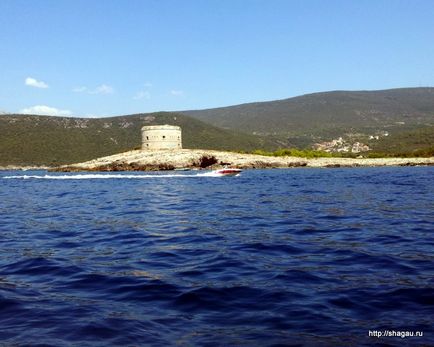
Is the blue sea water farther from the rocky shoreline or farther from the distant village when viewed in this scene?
the distant village

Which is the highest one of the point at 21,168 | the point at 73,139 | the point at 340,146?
the point at 73,139

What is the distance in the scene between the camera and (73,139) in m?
170

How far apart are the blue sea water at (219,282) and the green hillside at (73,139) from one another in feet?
478

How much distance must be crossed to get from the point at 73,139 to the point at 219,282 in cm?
17181

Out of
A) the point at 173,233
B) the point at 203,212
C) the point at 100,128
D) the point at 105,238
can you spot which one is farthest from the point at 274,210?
the point at 100,128

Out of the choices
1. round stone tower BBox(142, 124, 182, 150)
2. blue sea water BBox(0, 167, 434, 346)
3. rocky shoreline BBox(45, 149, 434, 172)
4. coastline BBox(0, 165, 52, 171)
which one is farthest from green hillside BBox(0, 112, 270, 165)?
blue sea water BBox(0, 167, 434, 346)

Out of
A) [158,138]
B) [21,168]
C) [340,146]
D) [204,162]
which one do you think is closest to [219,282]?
[204,162]

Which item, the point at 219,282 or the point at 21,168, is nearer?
the point at 219,282

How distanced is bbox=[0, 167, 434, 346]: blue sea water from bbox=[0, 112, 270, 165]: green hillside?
14568 centimetres

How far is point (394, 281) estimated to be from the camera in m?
8.26

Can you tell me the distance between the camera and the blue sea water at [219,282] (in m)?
6.02

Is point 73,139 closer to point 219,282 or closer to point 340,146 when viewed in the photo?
point 340,146

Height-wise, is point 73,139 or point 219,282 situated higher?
point 73,139

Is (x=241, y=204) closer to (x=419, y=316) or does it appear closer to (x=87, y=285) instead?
(x=87, y=285)
